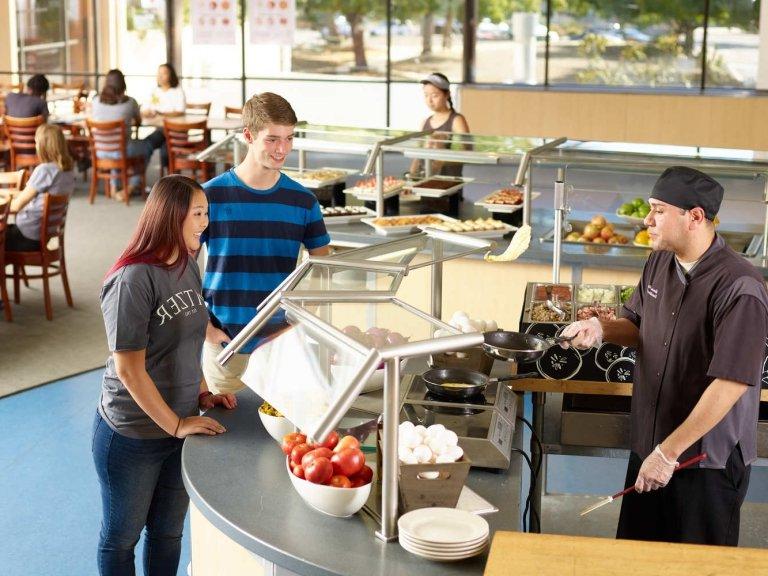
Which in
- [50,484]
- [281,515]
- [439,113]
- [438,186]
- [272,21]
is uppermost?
[272,21]

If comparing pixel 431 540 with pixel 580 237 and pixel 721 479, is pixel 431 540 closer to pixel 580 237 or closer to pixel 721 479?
pixel 721 479

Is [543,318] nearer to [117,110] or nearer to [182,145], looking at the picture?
[182,145]

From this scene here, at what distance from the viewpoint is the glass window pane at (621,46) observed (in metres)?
11.8

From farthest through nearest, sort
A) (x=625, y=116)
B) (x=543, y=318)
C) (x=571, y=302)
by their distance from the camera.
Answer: (x=625, y=116) < (x=571, y=302) < (x=543, y=318)

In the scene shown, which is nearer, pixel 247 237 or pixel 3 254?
pixel 247 237

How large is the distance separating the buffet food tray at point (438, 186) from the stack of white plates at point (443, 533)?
336 centimetres

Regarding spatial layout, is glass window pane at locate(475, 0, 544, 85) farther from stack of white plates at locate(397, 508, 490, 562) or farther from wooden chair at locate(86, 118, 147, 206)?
stack of white plates at locate(397, 508, 490, 562)

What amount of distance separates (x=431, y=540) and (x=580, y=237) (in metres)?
3.04

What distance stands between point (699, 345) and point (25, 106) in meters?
8.35

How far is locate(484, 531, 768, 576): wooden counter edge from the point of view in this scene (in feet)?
5.99

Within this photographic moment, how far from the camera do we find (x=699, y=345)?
252 cm

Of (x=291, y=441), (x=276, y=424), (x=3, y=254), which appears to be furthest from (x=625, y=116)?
(x=291, y=441)

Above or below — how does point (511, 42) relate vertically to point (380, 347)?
above

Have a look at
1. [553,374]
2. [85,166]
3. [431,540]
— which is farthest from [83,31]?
[431,540]
